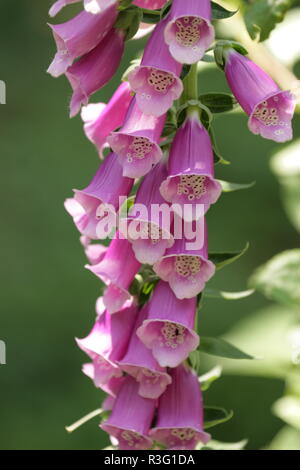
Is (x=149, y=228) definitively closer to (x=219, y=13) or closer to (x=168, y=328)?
(x=168, y=328)

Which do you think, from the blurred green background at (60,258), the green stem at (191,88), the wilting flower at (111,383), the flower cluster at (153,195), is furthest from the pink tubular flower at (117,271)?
the blurred green background at (60,258)

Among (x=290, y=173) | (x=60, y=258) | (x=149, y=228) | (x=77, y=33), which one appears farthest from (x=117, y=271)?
(x=60, y=258)

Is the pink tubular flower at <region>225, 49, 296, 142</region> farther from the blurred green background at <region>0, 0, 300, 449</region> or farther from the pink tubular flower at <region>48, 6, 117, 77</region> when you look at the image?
the blurred green background at <region>0, 0, 300, 449</region>

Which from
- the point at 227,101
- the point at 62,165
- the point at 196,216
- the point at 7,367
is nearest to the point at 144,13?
the point at 227,101

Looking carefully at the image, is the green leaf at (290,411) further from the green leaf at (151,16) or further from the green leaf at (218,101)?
the green leaf at (151,16)

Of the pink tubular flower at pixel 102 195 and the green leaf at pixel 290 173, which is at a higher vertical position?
the green leaf at pixel 290 173
